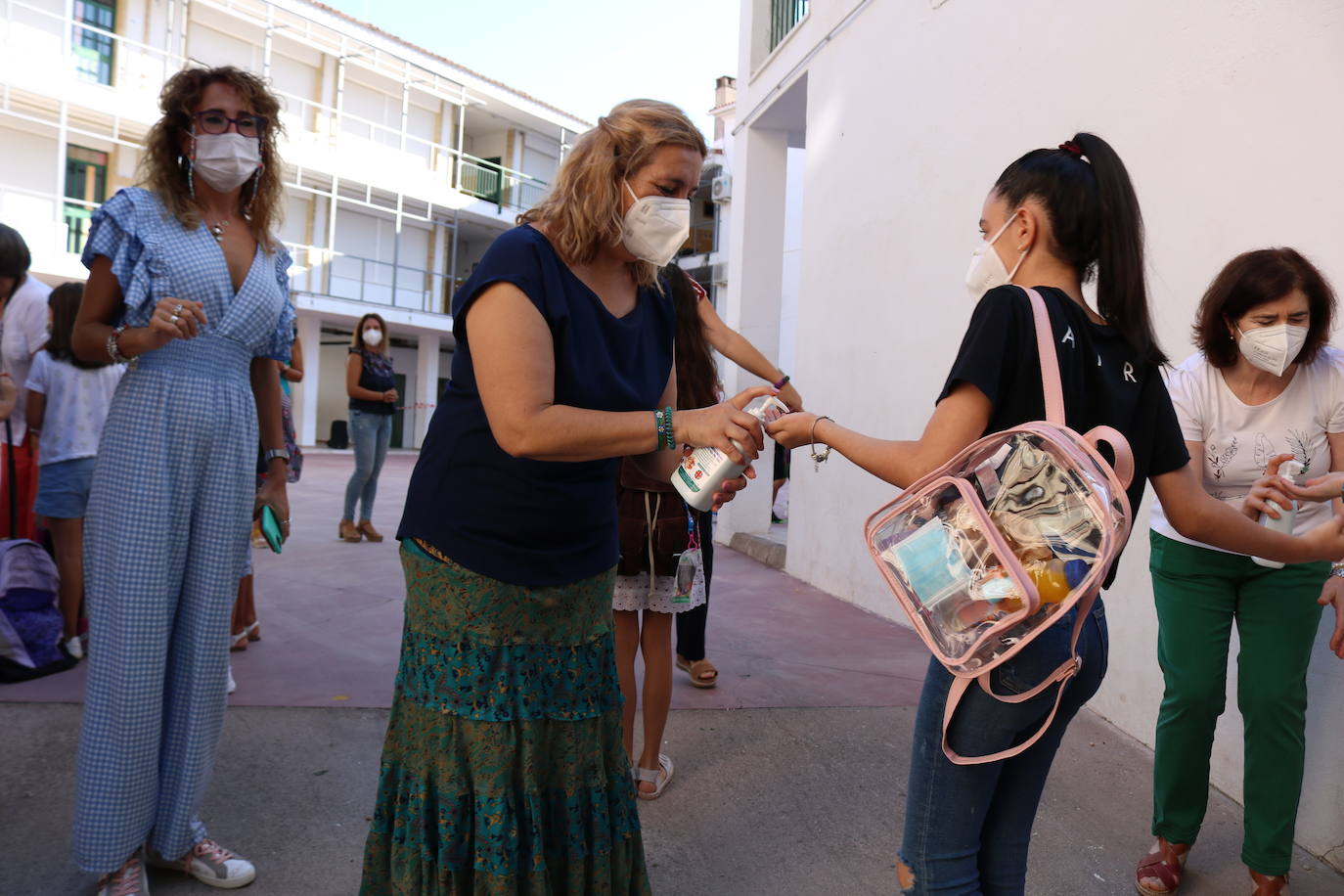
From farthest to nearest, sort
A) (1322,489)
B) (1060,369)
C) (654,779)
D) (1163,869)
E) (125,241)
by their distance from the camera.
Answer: (654,779), (1163,869), (125,241), (1322,489), (1060,369)

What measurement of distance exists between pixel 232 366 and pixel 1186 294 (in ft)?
11.3

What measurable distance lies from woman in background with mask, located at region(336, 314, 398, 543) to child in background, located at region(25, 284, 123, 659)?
3074mm

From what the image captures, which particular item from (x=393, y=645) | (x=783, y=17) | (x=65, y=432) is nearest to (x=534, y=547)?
(x=393, y=645)

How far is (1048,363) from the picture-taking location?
153 cm

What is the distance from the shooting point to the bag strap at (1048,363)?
1490 millimetres

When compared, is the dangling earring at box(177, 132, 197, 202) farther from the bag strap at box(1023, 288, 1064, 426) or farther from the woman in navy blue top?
the bag strap at box(1023, 288, 1064, 426)

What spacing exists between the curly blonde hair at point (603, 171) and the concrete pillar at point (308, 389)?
2157 centimetres

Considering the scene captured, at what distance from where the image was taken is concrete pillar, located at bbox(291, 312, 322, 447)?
22203mm

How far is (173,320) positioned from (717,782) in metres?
2.38

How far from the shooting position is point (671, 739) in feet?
12.4

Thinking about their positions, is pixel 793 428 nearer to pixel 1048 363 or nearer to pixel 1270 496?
pixel 1048 363

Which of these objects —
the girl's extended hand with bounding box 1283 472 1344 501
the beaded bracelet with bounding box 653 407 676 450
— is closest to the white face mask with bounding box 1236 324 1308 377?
the girl's extended hand with bounding box 1283 472 1344 501

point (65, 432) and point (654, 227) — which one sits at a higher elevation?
point (654, 227)

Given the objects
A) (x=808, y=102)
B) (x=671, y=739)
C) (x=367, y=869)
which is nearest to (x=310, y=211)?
(x=808, y=102)
